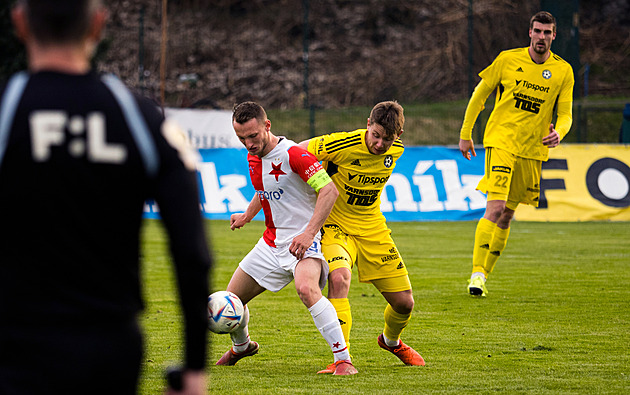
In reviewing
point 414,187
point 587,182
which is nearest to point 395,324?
point 414,187

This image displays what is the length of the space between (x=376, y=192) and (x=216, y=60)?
29924 millimetres

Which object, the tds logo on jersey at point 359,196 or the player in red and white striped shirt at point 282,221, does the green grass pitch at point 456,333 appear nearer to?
the player in red and white striped shirt at point 282,221

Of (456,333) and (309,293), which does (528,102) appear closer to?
(456,333)

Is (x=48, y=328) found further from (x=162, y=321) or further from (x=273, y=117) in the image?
(x=273, y=117)

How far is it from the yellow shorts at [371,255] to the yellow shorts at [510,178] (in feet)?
9.08

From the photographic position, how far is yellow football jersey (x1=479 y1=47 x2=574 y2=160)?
8.80 metres

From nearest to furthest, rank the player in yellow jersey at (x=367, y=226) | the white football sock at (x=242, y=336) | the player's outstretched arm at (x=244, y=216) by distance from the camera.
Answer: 1. the white football sock at (x=242, y=336)
2. the player in yellow jersey at (x=367, y=226)
3. the player's outstretched arm at (x=244, y=216)

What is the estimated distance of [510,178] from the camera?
8695 millimetres

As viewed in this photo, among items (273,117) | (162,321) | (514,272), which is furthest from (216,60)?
(162,321)

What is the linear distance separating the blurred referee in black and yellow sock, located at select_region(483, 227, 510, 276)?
6861 millimetres

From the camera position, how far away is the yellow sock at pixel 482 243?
28.2 feet

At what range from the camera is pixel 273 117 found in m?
26.4

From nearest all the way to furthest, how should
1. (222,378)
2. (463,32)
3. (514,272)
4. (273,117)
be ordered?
(222,378) < (514,272) < (273,117) < (463,32)

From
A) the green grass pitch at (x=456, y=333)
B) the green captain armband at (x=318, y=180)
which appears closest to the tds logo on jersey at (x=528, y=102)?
the green grass pitch at (x=456, y=333)
